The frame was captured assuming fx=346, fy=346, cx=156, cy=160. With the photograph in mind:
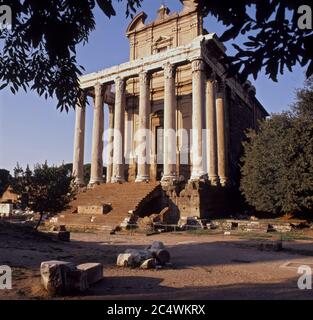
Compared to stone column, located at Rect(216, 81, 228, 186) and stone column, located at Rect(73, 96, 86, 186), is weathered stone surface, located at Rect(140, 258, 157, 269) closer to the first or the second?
stone column, located at Rect(216, 81, 228, 186)

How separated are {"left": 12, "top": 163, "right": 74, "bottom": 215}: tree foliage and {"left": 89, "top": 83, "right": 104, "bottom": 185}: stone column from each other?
13.6 meters

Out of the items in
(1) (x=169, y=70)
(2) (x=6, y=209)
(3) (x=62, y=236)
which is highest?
(1) (x=169, y=70)

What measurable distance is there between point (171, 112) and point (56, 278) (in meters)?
23.2

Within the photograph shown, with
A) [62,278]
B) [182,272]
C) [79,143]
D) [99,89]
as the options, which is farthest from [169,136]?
[62,278]

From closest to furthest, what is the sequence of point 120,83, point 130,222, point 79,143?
point 130,222
point 120,83
point 79,143

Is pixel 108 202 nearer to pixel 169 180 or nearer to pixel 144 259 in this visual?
pixel 169 180

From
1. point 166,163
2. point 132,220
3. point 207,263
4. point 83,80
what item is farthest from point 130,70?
point 207,263

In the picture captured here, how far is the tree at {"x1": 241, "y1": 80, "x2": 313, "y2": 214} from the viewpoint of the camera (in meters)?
22.2

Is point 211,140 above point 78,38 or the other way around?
above

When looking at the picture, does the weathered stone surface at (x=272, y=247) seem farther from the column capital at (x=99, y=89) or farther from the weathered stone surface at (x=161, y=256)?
the column capital at (x=99, y=89)

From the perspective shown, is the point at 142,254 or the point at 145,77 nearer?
the point at 142,254

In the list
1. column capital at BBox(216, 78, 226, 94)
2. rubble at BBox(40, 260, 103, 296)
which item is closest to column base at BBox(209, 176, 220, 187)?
column capital at BBox(216, 78, 226, 94)

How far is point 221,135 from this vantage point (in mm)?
32094

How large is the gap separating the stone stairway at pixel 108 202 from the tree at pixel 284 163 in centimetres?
757
